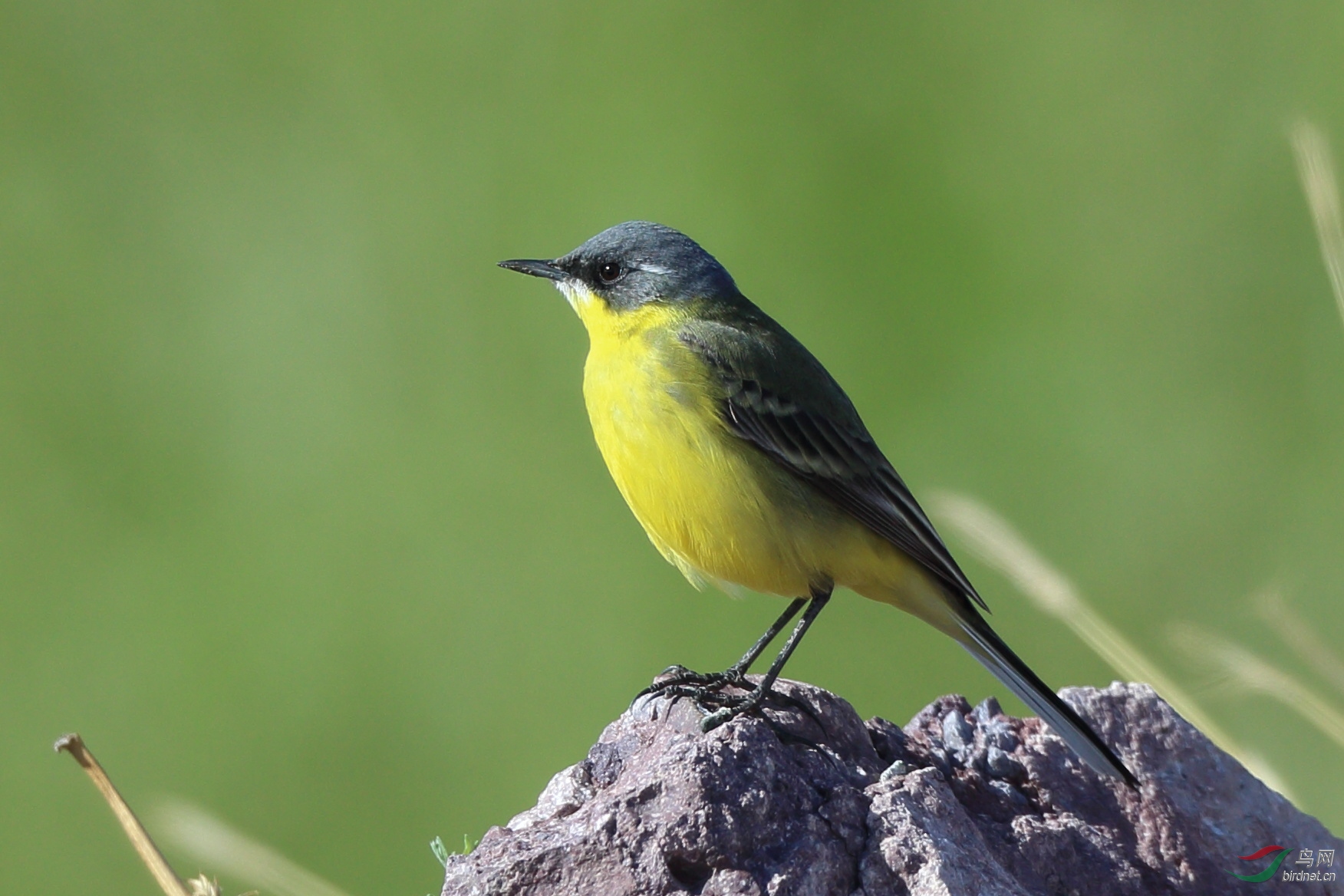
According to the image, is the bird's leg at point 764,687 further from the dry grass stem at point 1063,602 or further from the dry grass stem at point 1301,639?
the dry grass stem at point 1301,639

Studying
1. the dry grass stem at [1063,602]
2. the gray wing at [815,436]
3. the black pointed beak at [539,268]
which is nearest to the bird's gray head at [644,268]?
the black pointed beak at [539,268]

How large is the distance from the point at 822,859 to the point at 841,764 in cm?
44

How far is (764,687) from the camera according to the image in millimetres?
4031

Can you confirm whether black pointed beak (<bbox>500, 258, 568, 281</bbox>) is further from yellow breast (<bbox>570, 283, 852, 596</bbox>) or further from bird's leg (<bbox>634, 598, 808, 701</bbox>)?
bird's leg (<bbox>634, 598, 808, 701</bbox>)

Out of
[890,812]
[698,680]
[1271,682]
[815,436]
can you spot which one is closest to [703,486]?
[815,436]

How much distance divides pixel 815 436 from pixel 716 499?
0.44m

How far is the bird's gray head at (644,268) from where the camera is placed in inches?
219

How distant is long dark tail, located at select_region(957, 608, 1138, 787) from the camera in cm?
388

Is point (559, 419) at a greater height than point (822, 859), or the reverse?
point (559, 419)

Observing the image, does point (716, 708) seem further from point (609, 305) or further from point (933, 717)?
point (609, 305)

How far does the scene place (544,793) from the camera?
3584mm

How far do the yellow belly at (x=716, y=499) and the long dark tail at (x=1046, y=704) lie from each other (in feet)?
1.22

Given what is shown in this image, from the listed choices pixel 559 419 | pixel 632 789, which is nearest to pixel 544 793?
pixel 632 789

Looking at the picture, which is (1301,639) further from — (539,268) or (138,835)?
(539,268)
